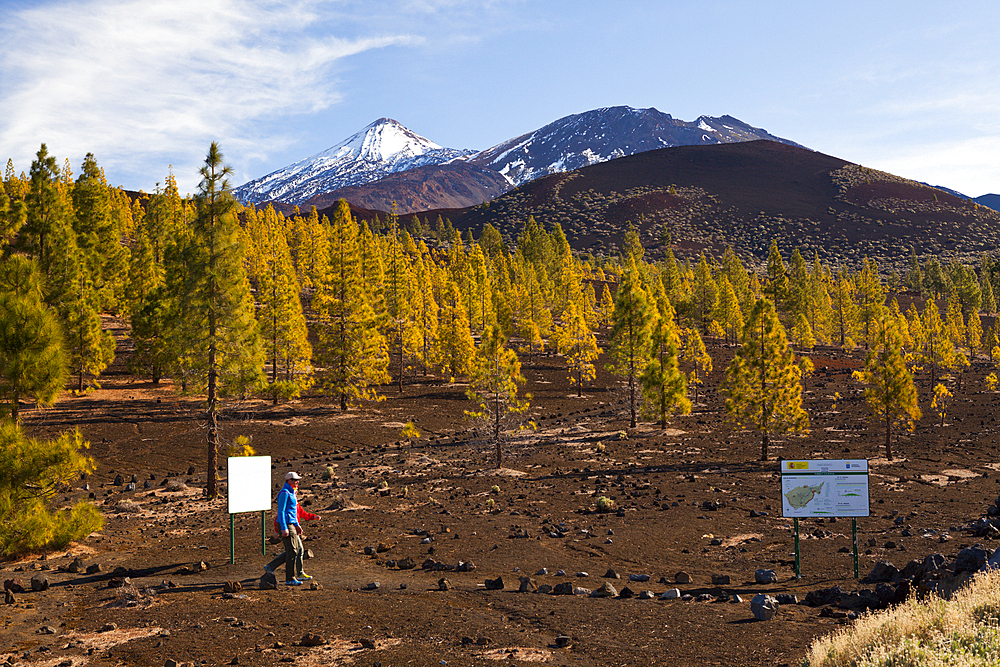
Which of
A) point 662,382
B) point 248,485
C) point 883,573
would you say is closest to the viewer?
point 883,573

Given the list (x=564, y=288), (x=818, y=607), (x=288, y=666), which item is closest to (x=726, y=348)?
(x=564, y=288)

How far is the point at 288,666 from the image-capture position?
8906mm

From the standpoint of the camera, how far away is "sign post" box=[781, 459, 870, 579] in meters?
14.1

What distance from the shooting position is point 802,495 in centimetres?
1434

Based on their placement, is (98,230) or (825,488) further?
(98,230)

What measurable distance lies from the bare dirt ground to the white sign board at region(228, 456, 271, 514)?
1.50 metres

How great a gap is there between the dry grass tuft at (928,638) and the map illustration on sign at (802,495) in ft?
18.1

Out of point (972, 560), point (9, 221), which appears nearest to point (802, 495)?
Answer: point (972, 560)

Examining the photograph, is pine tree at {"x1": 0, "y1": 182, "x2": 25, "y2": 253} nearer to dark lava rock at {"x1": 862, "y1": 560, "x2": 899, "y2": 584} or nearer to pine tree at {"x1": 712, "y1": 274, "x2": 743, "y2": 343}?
dark lava rock at {"x1": 862, "y1": 560, "x2": 899, "y2": 584}

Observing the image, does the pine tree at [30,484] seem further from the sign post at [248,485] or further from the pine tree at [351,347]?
the pine tree at [351,347]

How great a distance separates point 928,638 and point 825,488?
7071mm

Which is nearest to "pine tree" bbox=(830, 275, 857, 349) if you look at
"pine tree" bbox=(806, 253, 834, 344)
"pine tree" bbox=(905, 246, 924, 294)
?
"pine tree" bbox=(806, 253, 834, 344)

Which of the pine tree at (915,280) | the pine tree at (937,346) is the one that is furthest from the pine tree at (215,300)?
the pine tree at (915,280)

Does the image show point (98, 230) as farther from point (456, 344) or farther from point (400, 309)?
point (456, 344)
